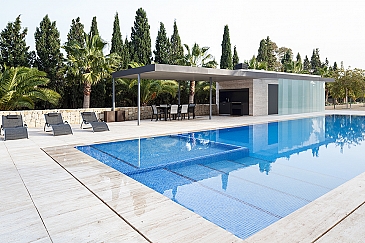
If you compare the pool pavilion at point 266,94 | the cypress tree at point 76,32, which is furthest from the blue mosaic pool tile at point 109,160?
the cypress tree at point 76,32

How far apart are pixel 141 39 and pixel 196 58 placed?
513cm

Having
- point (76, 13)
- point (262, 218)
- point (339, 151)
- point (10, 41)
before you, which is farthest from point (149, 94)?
point (262, 218)

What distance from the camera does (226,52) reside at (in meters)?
28.4

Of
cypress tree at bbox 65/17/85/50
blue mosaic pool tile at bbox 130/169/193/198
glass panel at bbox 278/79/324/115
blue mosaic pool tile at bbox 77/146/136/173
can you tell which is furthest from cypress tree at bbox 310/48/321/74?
blue mosaic pool tile at bbox 130/169/193/198

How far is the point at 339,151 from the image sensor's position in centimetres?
796

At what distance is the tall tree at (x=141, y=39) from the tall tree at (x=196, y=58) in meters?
3.56

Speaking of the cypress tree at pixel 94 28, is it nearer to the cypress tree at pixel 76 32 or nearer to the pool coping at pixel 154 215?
the cypress tree at pixel 76 32

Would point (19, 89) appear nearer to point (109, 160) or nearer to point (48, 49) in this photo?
point (48, 49)

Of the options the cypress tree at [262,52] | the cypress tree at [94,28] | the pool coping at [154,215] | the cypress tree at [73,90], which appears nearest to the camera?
the pool coping at [154,215]

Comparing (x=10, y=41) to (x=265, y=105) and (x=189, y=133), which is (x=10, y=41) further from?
(x=265, y=105)

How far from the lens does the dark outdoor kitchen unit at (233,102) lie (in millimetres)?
19047

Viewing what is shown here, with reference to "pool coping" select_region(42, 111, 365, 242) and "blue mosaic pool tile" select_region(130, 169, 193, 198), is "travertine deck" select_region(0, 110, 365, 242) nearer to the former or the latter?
"pool coping" select_region(42, 111, 365, 242)

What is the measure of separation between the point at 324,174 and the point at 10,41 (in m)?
16.1

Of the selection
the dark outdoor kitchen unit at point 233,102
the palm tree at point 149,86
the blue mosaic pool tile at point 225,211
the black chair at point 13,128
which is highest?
the palm tree at point 149,86
